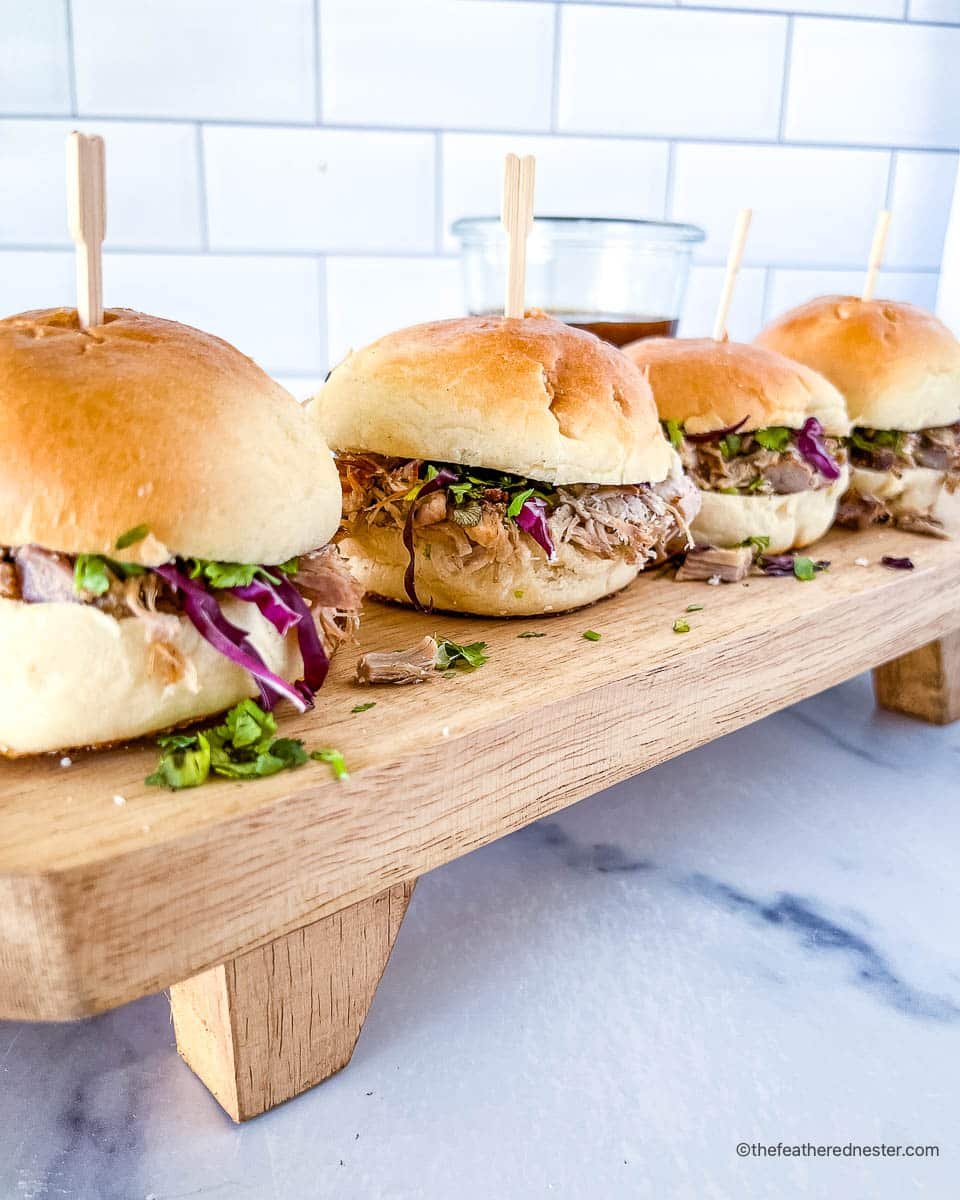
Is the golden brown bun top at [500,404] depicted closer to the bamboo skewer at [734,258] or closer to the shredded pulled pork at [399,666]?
the shredded pulled pork at [399,666]

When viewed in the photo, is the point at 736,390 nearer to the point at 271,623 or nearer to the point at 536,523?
the point at 536,523

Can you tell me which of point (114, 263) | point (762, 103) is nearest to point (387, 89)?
point (114, 263)

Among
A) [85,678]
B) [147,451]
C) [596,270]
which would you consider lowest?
[85,678]

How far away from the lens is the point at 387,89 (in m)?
2.54

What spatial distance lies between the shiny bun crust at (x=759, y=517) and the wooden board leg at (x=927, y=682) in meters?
0.32

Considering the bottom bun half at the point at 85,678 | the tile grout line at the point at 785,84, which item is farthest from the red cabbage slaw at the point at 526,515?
the tile grout line at the point at 785,84

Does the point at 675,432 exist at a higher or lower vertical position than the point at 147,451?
lower

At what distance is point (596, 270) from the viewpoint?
2.29 m

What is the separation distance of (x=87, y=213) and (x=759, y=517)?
118cm

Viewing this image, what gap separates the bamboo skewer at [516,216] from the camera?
1367mm

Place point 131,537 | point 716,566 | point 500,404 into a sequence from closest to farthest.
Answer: point 131,537 < point 500,404 < point 716,566

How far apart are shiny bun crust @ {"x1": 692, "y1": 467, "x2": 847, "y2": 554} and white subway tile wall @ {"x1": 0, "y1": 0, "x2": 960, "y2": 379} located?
4.19ft

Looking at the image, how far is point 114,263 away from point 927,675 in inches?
87.2

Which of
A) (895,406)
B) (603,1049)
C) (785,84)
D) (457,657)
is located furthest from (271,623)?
(785,84)
